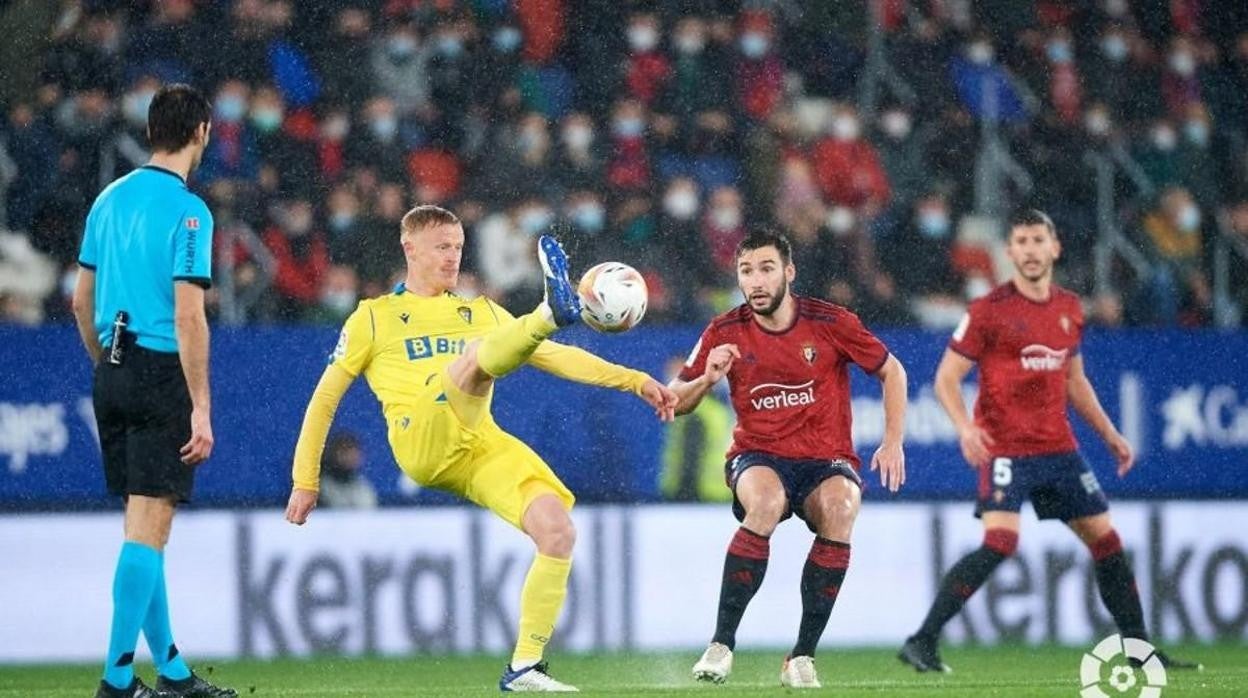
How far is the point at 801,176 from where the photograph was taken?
47.5 ft

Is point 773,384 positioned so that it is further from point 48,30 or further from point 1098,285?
point 48,30

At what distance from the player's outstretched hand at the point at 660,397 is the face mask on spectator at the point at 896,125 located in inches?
290

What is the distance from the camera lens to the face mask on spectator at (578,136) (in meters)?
14.4

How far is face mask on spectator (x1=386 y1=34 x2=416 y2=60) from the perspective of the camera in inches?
574

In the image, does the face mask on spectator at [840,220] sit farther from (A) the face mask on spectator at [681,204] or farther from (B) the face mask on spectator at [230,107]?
(B) the face mask on spectator at [230,107]

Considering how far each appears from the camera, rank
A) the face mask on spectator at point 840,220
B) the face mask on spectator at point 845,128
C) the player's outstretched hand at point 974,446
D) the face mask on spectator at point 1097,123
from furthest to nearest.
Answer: the face mask on spectator at point 1097,123 → the face mask on spectator at point 845,128 → the face mask on spectator at point 840,220 → the player's outstretched hand at point 974,446

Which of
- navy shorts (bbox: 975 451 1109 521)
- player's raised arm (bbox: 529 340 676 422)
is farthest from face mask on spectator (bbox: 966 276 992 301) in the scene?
player's raised arm (bbox: 529 340 676 422)

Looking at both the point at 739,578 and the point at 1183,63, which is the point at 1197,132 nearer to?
the point at 1183,63

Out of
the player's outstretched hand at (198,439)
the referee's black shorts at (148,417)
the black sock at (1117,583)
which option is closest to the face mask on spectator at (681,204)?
the black sock at (1117,583)

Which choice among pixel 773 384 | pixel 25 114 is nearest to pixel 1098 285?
pixel 773 384

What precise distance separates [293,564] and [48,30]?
413 centimetres

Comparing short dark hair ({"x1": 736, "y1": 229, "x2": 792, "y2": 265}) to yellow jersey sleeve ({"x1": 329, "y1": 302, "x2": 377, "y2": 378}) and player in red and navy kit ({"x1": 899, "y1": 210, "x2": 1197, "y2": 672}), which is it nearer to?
yellow jersey sleeve ({"x1": 329, "y1": 302, "x2": 377, "y2": 378})

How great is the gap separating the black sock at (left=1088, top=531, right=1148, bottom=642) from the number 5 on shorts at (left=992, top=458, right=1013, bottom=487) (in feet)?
1.70

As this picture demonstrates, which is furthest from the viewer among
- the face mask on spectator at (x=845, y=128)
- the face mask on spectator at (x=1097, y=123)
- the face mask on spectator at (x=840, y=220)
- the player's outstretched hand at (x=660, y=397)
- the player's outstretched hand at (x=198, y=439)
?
the face mask on spectator at (x=1097, y=123)
